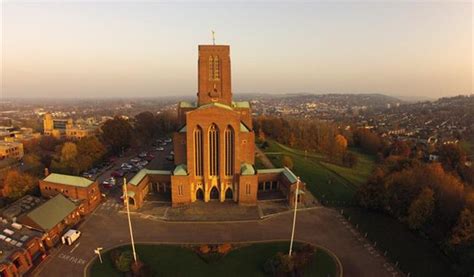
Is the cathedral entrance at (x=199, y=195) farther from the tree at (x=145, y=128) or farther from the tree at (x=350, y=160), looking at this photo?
the tree at (x=350, y=160)

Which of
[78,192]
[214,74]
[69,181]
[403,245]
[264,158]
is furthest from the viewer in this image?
[264,158]

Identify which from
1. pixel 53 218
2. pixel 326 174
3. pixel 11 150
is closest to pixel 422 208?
pixel 326 174

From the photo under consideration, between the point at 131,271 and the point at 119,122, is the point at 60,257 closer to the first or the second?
the point at 131,271

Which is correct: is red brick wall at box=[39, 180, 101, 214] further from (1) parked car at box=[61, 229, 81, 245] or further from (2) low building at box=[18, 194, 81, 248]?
(1) parked car at box=[61, 229, 81, 245]

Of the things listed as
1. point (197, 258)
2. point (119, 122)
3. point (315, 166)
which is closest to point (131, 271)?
point (197, 258)

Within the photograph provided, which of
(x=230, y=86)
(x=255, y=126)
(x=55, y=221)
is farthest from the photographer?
(x=255, y=126)

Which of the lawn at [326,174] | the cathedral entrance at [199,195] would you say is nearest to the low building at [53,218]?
the cathedral entrance at [199,195]

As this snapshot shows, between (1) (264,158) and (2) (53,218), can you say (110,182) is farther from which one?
(1) (264,158)
